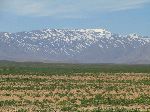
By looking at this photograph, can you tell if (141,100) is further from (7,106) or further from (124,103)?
(7,106)

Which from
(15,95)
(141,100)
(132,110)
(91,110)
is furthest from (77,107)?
(15,95)

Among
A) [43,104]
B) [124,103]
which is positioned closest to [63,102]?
[43,104]

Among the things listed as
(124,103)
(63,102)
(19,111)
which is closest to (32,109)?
(19,111)

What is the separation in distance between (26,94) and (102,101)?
838cm

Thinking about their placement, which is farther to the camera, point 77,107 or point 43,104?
point 43,104

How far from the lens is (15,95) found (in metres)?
37.3

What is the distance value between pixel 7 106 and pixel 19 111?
3.56 m

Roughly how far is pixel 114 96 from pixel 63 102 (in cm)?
608

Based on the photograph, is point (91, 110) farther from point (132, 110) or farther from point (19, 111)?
point (19, 111)

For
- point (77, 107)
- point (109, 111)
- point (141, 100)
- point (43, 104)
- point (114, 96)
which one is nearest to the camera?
point (109, 111)

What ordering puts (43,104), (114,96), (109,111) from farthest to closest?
(114,96) < (43,104) < (109,111)

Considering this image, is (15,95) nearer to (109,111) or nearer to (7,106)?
(7,106)

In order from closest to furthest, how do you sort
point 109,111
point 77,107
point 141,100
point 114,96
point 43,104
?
point 109,111 < point 77,107 < point 43,104 < point 141,100 < point 114,96

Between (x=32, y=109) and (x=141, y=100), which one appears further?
(x=141, y=100)
